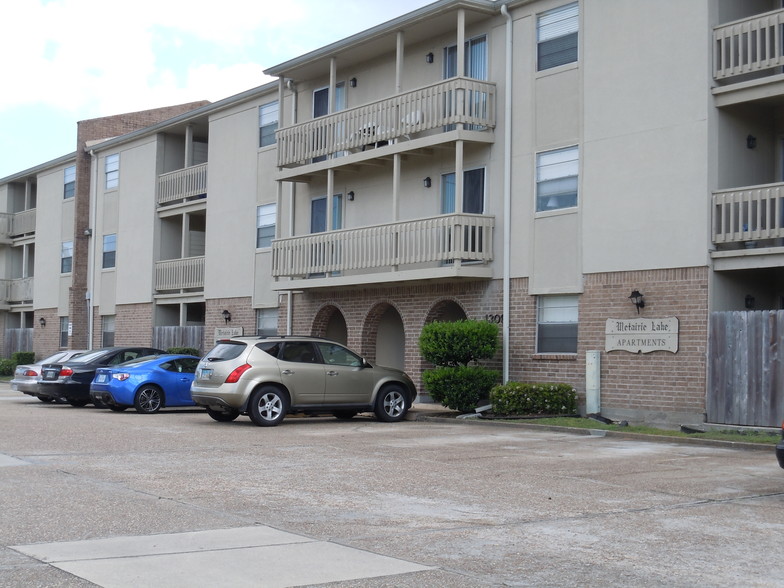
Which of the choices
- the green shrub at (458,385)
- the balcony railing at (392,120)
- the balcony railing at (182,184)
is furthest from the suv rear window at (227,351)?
the balcony railing at (182,184)

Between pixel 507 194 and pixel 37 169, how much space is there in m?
27.3

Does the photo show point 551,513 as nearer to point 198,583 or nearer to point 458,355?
point 198,583

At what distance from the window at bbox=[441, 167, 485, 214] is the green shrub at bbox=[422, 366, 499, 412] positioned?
3.93 meters

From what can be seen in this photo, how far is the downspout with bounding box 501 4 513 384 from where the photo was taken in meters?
21.5

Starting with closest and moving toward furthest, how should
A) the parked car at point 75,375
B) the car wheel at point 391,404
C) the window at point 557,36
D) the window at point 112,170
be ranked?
the car wheel at point 391,404
the window at point 557,36
the parked car at point 75,375
the window at point 112,170

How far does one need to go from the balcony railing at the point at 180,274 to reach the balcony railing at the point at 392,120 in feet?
22.7

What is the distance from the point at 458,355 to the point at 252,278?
10.7 meters

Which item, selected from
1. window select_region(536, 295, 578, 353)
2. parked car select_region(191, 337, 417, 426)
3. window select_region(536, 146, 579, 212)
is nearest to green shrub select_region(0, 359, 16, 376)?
parked car select_region(191, 337, 417, 426)

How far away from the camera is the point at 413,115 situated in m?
23.0

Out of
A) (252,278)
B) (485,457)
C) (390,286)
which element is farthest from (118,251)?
(485,457)

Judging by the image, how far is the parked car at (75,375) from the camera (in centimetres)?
2292

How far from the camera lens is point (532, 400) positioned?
19500mm

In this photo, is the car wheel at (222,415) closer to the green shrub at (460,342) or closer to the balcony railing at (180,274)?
the green shrub at (460,342)

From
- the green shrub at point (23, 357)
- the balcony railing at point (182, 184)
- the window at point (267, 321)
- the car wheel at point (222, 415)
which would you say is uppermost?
the balcony railing at point (182, 184)
